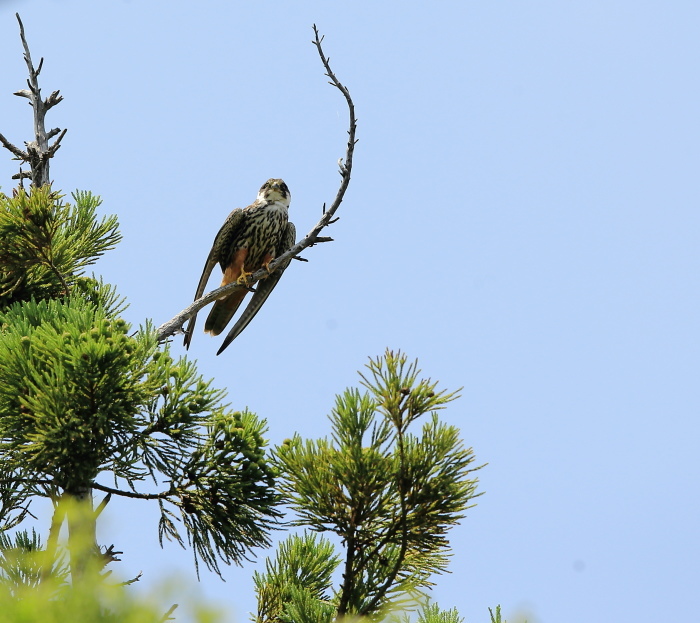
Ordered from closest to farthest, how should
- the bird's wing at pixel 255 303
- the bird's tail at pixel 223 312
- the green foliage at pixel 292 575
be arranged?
the green foliage at pixel 292 575
the bird's wing at pixel 255 303
the bird's tail at pixel 223 312

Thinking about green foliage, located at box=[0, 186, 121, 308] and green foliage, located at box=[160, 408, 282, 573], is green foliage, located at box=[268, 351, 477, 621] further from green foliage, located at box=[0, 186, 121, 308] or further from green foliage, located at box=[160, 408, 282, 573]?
green foliage, located at box=[0, 186, 121, 308]

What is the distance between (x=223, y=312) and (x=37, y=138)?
5.29 ft

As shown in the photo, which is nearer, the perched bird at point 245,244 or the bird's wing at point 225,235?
the perched bird at point 245,244

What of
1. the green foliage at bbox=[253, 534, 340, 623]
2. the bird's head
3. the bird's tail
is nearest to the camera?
the green foliage at bbox=[253, 534, 340, 623]

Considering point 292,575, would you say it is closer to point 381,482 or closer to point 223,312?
point 381,482

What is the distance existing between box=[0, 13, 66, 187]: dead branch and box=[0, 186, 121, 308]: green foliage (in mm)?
449

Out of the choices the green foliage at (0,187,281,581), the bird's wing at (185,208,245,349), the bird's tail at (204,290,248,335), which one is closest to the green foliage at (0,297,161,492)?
the green foliage at (0,187,281,581)

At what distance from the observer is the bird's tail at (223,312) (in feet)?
18.5

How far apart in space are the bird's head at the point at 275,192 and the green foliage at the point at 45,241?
2.47m

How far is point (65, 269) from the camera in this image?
402 cm

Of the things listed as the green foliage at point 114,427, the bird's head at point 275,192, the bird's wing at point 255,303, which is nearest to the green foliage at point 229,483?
the green foliage at point 114,427

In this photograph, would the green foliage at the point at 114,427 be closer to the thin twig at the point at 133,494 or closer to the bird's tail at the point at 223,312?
the thin twig at the point at 133,494

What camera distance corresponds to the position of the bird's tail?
18.5 feet

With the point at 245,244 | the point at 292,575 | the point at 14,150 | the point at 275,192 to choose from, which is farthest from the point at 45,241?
the point at 275,192
